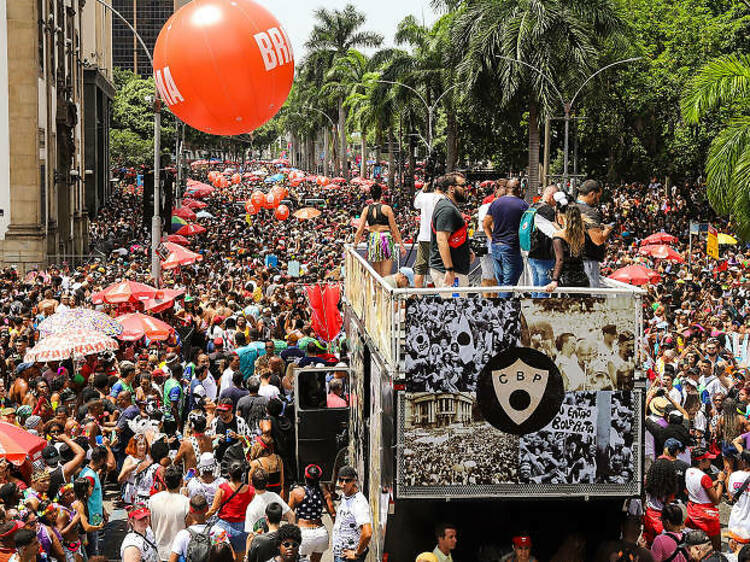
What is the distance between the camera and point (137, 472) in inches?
410

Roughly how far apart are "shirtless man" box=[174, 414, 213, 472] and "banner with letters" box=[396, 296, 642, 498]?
136 inches

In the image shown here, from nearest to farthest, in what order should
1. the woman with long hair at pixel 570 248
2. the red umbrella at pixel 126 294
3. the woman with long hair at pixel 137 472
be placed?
the woman with long hair at pixel 570 248, the woman with long hair at pixel 137 472, the red umbrella at pixel 126 294

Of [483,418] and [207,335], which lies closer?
[483,418]

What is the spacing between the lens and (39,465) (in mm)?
10375

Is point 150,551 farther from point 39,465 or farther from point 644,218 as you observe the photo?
point 644,218

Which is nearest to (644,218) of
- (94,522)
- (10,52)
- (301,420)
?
(10,52)

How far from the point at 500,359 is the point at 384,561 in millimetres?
1969

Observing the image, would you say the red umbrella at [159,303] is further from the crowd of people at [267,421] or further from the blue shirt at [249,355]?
the blue shirt at [249,355]

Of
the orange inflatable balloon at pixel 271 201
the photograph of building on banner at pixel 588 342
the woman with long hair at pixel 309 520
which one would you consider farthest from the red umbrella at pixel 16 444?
the orange inflatable balloon at pixel 271 201

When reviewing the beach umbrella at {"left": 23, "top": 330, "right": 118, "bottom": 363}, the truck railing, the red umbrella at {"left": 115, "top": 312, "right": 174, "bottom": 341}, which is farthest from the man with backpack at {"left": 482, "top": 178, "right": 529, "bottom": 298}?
the red umbrella at {"left": 115, "top": 312, "right": 174, "bottom": 341}

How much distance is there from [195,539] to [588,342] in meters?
3.39

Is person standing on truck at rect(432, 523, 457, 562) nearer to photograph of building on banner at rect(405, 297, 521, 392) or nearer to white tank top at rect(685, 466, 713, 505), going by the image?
photograph of building on banner at rect(405, 297, 521, 392)

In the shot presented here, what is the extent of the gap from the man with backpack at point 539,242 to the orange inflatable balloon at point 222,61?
3.01m

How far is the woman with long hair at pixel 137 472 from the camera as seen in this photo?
1027 cm
